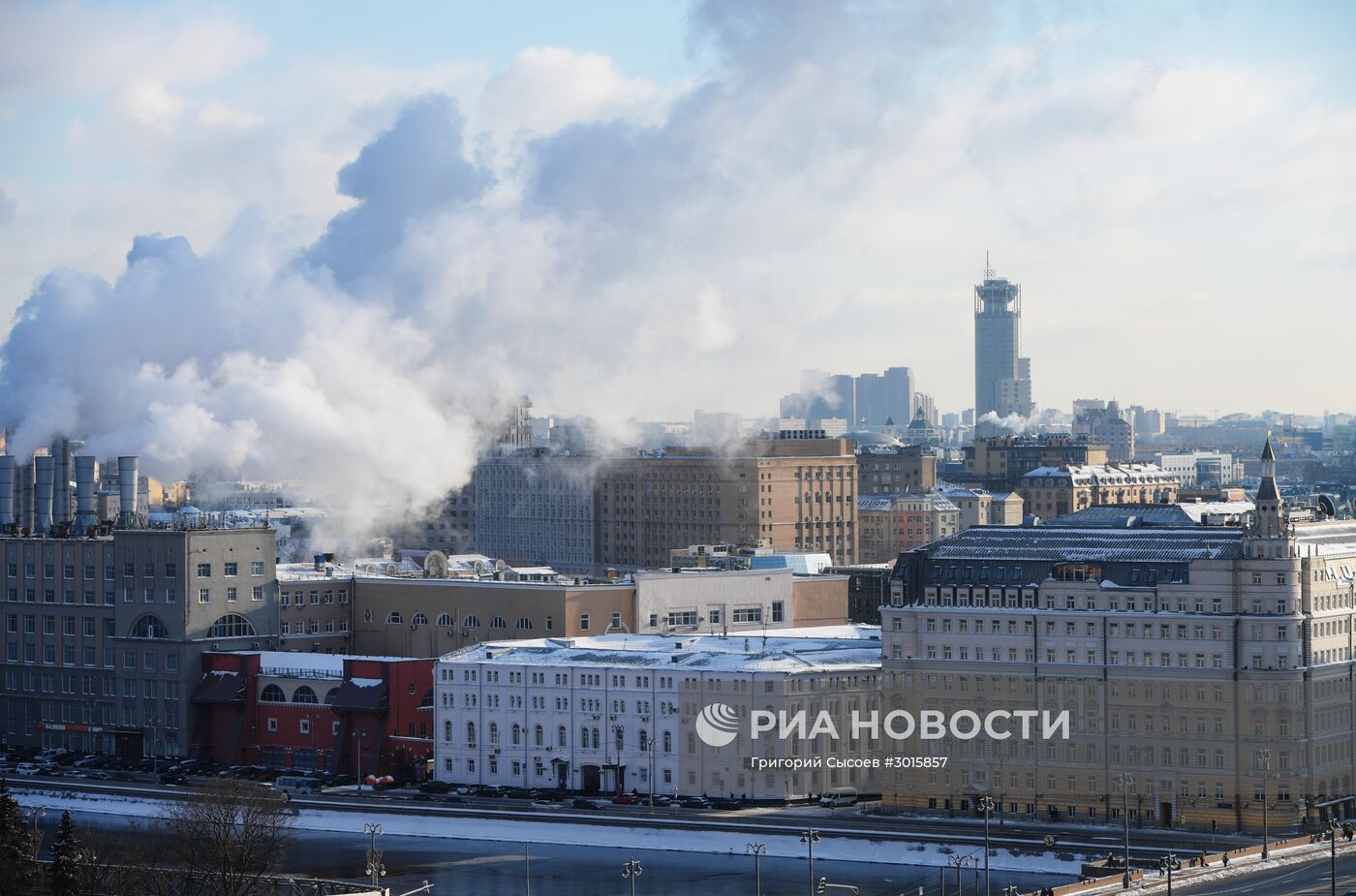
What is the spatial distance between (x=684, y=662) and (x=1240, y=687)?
84.1ft

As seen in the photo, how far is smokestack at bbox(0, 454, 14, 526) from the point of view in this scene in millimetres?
154875

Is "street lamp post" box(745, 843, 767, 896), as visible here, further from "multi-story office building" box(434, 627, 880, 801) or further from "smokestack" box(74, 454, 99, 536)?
"smokestack" box(74, 454, 99, 536)

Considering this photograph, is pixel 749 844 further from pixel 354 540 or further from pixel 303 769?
pixel 354 540

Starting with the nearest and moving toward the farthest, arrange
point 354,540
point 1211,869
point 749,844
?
point 1211,869
point 749,844
point 354,540

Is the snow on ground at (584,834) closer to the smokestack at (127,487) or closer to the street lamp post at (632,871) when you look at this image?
the street lamp post at (632,871)

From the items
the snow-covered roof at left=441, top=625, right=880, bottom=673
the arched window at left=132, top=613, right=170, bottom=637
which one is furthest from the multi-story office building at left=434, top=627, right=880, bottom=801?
the arched window at left=132, top=613, right=170, bottom=637

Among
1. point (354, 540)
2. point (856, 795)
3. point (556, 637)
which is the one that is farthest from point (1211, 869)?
point (354, 540)

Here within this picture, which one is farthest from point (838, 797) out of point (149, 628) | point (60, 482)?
point (60, 482)

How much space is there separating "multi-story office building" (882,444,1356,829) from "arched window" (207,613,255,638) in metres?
39.5

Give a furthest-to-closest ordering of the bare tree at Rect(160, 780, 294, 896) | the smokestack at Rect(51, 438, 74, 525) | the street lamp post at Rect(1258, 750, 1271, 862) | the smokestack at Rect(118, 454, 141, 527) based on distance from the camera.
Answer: the smokestack at Rect(51, 438, 74, 525) < the smokestack at Rect(118, 454, 141, 527) < the street lamp post at Rect(1258, 750, 1271, 862) < the bare tree at Rect(160, 780, 294, 896)

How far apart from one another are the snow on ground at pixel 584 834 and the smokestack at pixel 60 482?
28298 mm

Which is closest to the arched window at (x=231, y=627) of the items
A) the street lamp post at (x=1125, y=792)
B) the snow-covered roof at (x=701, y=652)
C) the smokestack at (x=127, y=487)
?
the smokestack at (x=127, y=487)

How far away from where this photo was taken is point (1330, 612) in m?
112

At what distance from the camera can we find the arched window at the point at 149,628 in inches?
5571
